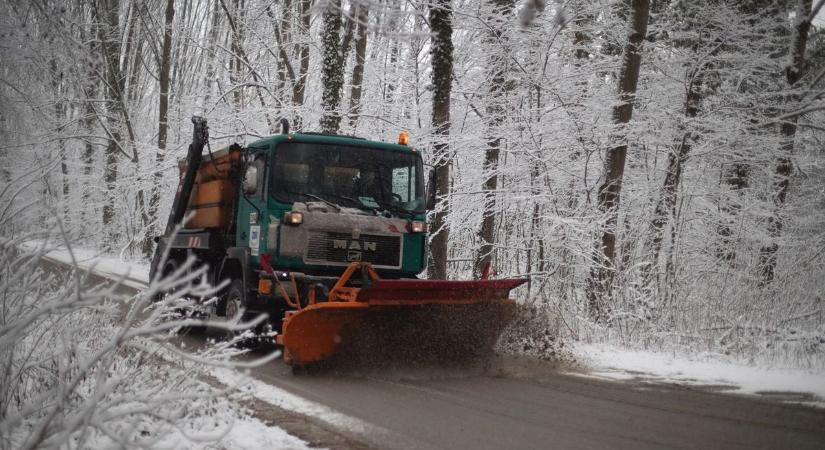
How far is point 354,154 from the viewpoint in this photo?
7688mm

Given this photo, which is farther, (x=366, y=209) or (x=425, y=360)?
(x=366, y=209)

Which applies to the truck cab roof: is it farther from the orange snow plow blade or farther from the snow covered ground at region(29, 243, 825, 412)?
the snow covered ground at region(29, 243, 825, 412)

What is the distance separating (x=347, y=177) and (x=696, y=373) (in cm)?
426

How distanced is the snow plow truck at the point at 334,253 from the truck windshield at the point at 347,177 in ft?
0.04

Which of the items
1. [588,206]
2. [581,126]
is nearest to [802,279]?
[588,206]

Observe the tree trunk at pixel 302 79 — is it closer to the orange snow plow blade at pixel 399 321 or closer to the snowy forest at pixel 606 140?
the snowy forest at pixel 606 140

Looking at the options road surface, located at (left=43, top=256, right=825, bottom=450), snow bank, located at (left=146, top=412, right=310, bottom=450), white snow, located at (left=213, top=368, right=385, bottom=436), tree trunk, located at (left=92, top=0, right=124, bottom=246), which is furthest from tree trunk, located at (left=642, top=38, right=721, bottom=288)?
tree trunk, located at (left=92, top=0, right=124, bottom=246)

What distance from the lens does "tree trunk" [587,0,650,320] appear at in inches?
384

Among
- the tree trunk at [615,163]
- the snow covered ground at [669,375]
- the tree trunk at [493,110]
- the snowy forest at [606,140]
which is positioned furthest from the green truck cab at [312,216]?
the tree trunk at [615,163]

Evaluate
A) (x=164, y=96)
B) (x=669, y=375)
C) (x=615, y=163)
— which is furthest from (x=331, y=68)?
(x=164, y=96)

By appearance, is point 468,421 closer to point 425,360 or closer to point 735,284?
point 425,360

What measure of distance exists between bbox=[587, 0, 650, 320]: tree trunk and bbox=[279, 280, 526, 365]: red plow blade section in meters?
3.25

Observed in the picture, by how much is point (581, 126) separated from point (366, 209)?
467 centimetres

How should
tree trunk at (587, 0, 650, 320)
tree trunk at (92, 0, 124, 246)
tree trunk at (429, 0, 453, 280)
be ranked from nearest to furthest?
tree trunk at (587, 0, 650, 320) < tree trunk at (429, 0, 453, 280) < tree trunk at (92, 0, 124, 246)
